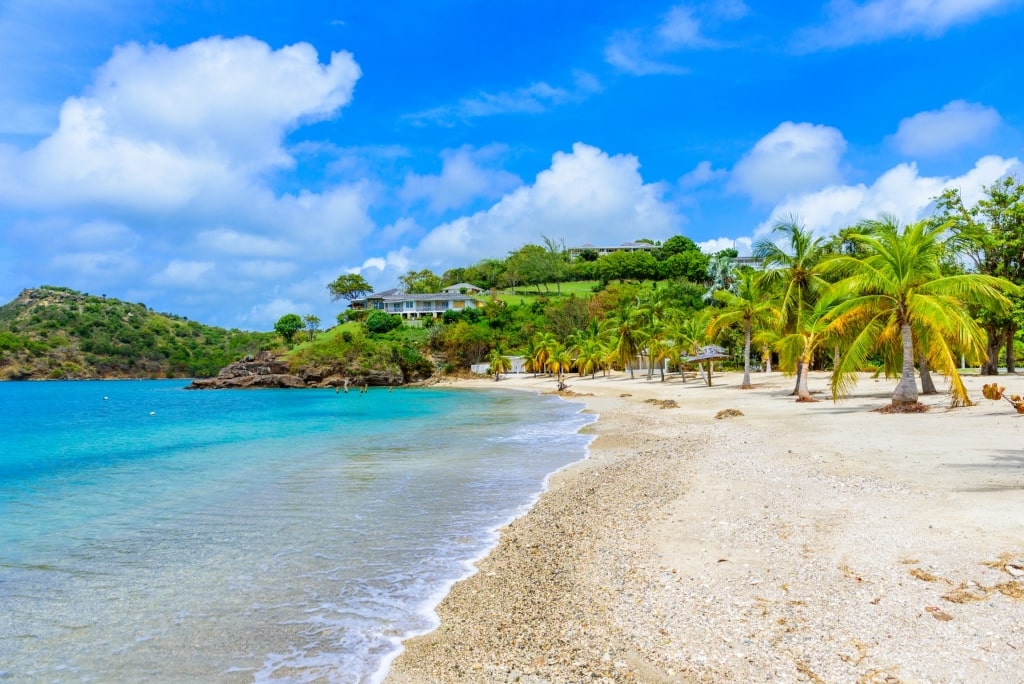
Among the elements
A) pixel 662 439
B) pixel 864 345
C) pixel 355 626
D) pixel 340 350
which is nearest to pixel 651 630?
pixel 355 626

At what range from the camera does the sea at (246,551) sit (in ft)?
20.1

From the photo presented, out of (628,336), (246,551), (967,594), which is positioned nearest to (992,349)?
(628,336)

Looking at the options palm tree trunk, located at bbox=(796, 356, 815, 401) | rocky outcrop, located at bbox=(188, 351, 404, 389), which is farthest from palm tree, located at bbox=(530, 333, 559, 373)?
palm tree trunk, located at bbox=(796, 356, 815, 401)

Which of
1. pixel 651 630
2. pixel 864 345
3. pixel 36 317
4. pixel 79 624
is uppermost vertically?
pixel 36 317

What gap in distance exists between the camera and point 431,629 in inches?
252

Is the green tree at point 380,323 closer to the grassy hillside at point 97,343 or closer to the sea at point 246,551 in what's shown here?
the grassy hillside at point 97,343

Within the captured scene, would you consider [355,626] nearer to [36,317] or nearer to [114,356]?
[114,356]

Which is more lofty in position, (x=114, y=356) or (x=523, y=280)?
(x=523, y=280)

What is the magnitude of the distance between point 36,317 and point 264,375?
309ft

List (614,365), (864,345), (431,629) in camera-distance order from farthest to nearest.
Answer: (614,365)
(864,345)
(431,629)

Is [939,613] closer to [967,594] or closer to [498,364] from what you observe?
[967,594]

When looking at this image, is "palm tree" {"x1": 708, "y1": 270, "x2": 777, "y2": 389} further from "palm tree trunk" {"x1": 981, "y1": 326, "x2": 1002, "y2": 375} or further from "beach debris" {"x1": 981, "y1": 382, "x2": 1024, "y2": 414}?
"beach debris" {"x1": 981, "y1": 382, "x2": 1024, "y2": 414}

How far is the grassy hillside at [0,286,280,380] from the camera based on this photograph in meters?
131

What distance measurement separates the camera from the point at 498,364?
272 ft
